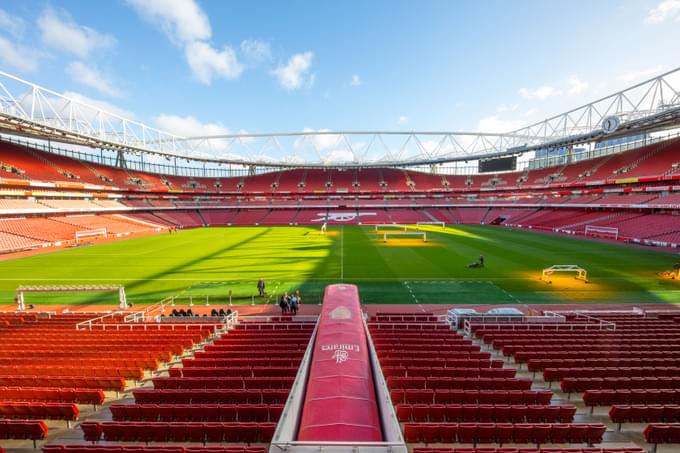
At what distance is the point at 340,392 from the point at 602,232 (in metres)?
58.5

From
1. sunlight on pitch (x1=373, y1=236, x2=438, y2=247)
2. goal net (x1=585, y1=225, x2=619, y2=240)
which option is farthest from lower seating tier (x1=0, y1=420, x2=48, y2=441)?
goal net (x1=585, y1=225, x2=619, y2=240)

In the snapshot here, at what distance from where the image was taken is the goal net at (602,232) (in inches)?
1788

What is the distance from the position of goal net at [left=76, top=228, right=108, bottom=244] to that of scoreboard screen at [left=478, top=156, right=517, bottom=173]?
84.7 metres

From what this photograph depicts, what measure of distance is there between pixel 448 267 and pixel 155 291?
2486cm

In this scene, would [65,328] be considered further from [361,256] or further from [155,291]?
[361,256]

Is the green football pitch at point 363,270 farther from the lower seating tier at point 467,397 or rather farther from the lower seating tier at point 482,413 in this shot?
the lower seating tier at point 482,413

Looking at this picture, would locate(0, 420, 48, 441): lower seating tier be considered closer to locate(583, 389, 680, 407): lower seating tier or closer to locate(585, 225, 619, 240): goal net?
locate(583, 389, 680, 407): lower seating tier

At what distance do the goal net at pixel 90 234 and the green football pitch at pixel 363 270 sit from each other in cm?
594

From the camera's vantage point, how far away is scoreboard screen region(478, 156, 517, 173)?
7762 cm

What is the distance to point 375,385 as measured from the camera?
19.5 ft

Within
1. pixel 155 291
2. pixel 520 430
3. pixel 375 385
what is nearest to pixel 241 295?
pixel 155 291

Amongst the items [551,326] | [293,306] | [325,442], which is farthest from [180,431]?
[551,326]

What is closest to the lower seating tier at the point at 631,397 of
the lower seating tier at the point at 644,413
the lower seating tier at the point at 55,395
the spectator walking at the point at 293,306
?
the lower seating tier at the point at 644,413

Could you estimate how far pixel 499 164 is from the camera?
7888 centimetres
